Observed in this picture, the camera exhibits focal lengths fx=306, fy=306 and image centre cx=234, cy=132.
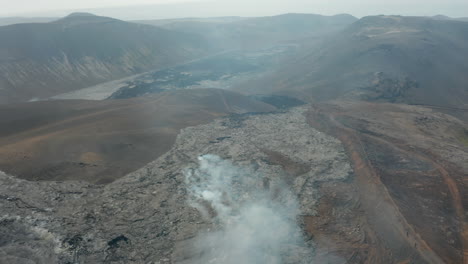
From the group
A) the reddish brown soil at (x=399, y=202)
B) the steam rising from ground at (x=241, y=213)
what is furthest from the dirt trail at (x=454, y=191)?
the steam rising from ground at (x=241, y=213)

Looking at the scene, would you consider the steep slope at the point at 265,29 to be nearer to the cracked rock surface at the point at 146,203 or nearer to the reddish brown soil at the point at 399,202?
the reddish brown soil at the point at 399,202

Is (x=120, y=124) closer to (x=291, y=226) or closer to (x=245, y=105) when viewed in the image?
(x=245, y=105)

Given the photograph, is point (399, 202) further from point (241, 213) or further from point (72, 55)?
point (72, 55)

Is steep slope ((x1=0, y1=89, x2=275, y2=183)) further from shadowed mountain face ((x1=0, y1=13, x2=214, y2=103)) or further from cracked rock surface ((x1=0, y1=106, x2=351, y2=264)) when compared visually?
shadowed mountain face ((x1=0, y1=13, x2=214, y2=103))

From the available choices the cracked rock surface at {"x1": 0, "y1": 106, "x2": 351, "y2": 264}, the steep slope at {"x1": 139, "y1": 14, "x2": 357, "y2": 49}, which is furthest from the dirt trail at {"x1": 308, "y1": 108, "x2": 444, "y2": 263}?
the steep slope at {"x1": 139, "y1": 14, "x2": 357, "y2": 49}

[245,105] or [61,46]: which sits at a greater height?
A: [61,46]

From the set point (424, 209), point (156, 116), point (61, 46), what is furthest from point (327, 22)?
point (424, 209)
